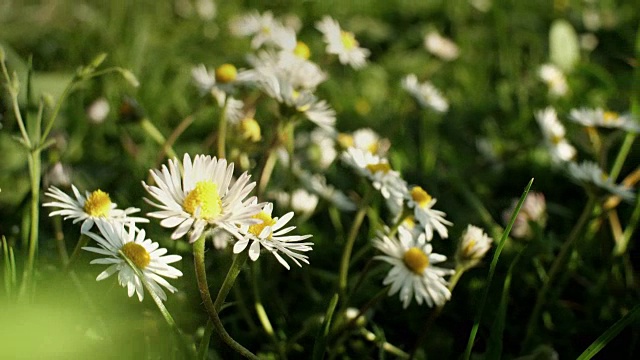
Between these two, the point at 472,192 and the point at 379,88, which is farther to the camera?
the point at 379,88

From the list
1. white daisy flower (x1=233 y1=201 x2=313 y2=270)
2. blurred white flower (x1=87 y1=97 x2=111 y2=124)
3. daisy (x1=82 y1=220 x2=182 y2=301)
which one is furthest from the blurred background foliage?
white daisy flower (x1=233 y1=201 x2=313 y2=270)

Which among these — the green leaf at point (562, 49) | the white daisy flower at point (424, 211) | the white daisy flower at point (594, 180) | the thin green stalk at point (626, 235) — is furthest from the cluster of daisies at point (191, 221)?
the green leaf at point (562, 49)

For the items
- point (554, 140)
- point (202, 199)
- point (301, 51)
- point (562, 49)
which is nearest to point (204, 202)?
point (202, 199)

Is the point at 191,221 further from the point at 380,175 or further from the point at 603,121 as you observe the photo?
the point at 603,121

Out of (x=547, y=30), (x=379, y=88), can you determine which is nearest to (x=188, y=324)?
(x=379, y=88)

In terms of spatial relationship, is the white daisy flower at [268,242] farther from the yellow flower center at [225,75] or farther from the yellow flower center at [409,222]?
the yellow flower center at [225,75]

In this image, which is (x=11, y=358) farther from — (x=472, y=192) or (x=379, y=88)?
(x=379, y=88)

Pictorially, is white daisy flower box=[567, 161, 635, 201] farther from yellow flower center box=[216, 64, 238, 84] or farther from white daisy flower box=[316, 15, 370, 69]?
yellow flower center box=[216, 64, 238, 84]
